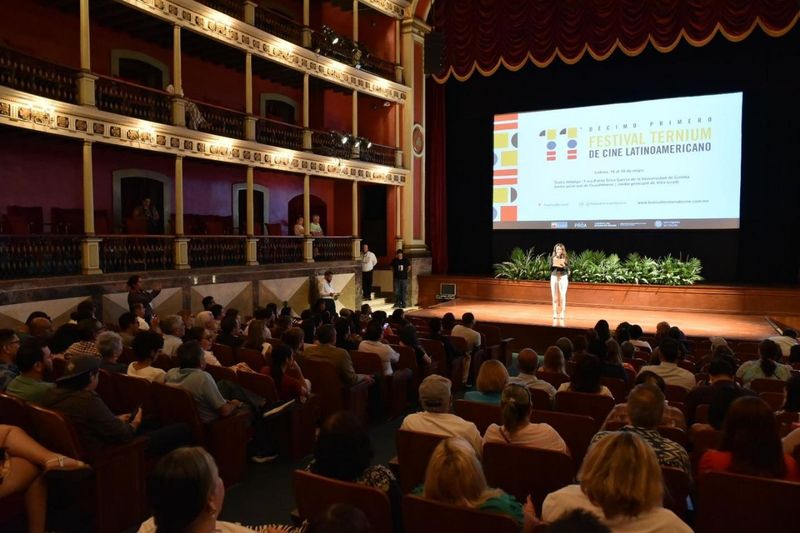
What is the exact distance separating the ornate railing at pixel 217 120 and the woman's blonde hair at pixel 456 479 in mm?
9392

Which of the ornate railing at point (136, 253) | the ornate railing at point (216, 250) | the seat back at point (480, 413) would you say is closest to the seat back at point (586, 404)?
the seat back at point (480, 413)

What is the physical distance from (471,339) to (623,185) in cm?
736

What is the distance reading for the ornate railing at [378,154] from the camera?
45.9 feet

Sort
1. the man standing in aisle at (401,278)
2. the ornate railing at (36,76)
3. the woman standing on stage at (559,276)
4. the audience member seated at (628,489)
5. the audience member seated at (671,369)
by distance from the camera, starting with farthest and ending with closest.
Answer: the man standing in aisle at (401,278) < the woman standing on stage at (559,276) < the ornate railing at (36,76) < the audience member seated at (671,369) < the audience member seated at (628,489)

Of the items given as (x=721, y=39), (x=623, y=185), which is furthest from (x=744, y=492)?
(x=721, y=39)

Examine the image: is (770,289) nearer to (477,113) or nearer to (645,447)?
(477,113)

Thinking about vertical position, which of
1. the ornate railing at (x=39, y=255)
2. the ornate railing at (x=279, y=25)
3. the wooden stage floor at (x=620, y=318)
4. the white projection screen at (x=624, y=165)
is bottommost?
the wooden stage floor at (x=620, y=318)

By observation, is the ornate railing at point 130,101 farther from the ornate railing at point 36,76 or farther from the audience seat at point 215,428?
the audience seat at point 215,428

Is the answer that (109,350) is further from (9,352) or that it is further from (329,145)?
(329,145)

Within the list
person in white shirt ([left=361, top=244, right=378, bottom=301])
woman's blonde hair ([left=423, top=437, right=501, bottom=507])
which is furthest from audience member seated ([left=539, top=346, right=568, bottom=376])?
person in white shirt ([left=361, top=244, right=378, bottom=301])

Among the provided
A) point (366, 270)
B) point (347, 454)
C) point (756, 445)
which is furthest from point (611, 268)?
point (347, 454)

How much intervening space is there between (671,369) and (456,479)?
312cm

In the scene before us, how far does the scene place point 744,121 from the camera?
1193 centimetres

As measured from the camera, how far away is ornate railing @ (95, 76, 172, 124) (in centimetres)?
885
